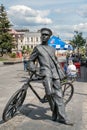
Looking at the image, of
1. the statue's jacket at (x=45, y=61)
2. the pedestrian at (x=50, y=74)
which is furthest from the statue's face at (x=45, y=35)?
the statue's jacket at (x=45, y=61)

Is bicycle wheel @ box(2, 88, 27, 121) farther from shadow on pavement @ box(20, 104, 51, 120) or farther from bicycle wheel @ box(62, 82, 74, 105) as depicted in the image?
bicycle wheel @ box(62, 82, 74, 105)

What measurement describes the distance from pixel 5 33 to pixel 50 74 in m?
72.6

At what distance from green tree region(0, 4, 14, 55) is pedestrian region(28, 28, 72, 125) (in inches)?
2787

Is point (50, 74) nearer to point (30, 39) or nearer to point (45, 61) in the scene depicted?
point (45, 61)

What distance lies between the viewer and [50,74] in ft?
26.1

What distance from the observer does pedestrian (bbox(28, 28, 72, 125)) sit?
785 centimetres

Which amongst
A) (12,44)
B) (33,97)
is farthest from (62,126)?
(12,44)

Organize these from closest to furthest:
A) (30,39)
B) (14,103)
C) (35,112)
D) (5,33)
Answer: (14,103), (35,112), (5,33), (30,39)

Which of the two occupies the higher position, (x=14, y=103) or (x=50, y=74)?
(x=50, y=74)

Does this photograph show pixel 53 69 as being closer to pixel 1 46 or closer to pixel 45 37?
pixel 45 37

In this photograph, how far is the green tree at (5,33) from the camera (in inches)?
3110

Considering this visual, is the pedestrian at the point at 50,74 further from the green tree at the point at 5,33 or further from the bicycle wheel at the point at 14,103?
the green tree at the point at 5,33

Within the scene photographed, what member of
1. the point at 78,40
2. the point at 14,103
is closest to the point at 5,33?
the point at 78,40

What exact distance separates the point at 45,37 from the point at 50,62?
21.4 inches
